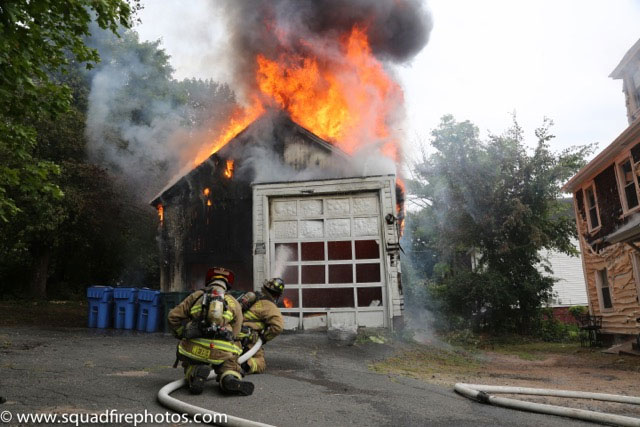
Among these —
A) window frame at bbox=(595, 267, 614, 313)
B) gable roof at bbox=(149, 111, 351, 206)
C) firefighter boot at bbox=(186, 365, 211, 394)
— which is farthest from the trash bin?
window frame at bbox=(595, 267, 614, 313)

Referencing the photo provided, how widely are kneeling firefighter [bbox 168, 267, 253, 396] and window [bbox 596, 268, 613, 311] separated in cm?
1396

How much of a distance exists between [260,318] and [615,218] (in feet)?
40.4

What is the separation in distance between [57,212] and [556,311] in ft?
71.9

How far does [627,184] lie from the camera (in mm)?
12656

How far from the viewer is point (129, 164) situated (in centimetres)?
1850

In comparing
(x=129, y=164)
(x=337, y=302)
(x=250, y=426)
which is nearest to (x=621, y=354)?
(x=337, y=302)

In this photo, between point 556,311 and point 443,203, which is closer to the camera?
point 443,203

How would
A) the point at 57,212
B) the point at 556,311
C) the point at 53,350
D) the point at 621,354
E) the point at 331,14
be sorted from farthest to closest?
1. the point at 556,311
2. the point at 57,212
3. the point at 331,14
4. the point at 621,354
5. the point at 53,350

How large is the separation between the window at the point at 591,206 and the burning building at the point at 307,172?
668 centimetres

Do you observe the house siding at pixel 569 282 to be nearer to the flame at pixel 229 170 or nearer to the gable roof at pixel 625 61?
the gable roof at pixel 625 61

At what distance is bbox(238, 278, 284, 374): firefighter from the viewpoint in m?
5.26

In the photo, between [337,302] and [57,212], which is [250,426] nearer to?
[337,302]

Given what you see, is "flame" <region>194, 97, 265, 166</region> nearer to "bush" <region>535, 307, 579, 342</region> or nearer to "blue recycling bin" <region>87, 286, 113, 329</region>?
"blue recycling bin" <region>87, 286, 113, 329</region>

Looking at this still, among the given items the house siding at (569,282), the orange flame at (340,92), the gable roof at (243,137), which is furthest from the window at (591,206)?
the gable roof at (243,137)
